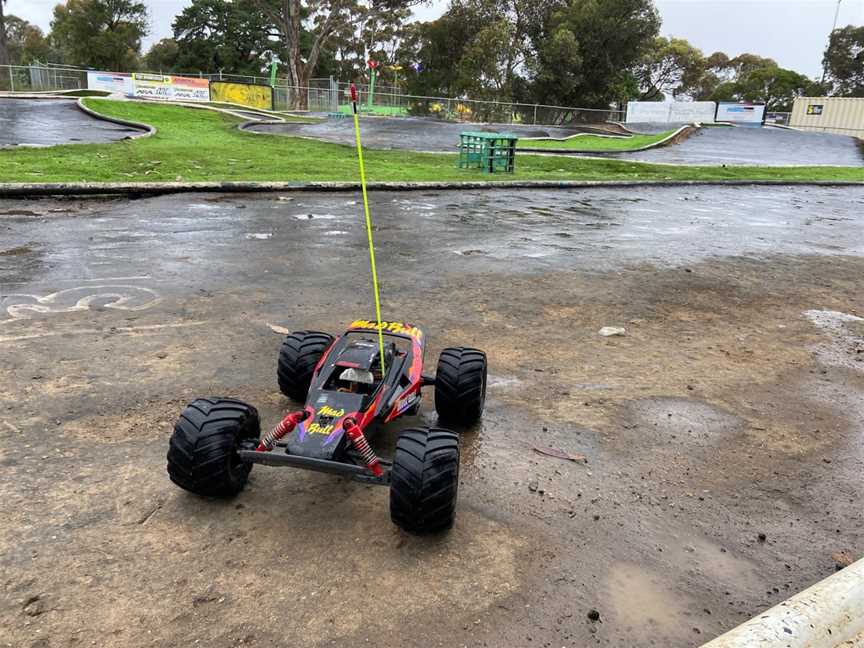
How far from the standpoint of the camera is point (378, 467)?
3.05m

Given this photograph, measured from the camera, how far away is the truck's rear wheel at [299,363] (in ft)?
13.5

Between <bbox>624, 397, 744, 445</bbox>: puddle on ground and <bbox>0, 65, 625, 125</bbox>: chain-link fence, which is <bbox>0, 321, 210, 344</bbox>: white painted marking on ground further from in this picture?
<bbox>0, 65, 625, 125</bbox>: chain-link fence

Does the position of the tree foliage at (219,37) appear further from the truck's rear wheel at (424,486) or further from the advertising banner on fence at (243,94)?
the truck's rear wheel at (424,486)

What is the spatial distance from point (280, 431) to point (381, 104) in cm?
5347

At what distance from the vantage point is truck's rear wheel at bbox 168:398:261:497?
9.93 feet

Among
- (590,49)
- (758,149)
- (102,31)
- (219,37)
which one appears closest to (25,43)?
(102,31)

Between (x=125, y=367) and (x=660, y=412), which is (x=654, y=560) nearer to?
(x=660, y=412)

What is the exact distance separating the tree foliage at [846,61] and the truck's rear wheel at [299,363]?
310ft

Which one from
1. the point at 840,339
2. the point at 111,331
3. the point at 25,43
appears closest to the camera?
the point at 111,331

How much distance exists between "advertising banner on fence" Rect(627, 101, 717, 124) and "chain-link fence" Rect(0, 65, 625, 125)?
4.45ft

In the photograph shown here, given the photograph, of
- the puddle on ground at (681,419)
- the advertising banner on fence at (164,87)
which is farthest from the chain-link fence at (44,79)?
the puddle on ground at (681,419)

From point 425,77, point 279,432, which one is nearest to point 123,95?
point 425,77

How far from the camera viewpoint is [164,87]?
141ft

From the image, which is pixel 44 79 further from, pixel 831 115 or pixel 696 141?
pixel 831 115
